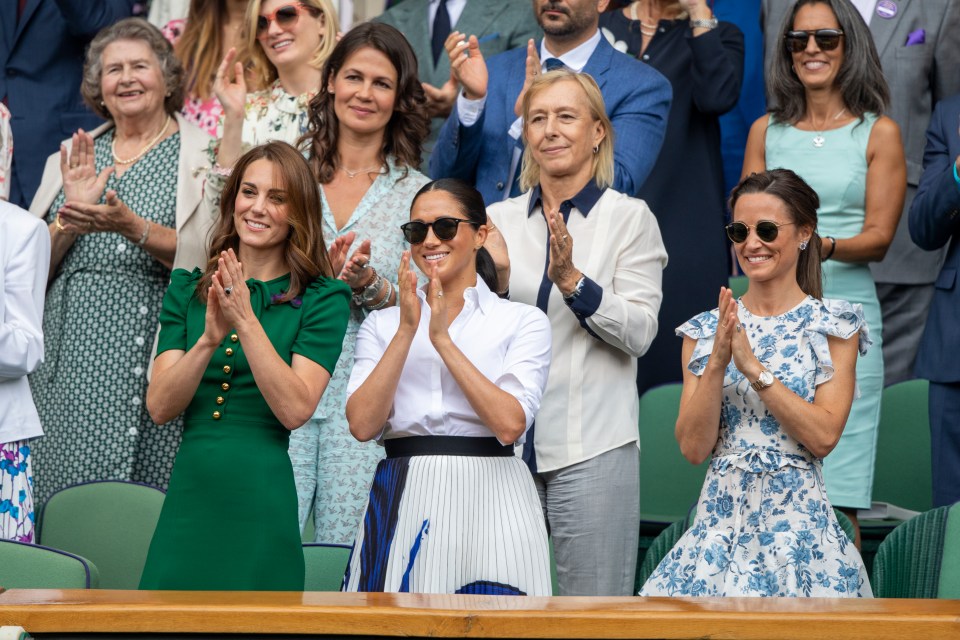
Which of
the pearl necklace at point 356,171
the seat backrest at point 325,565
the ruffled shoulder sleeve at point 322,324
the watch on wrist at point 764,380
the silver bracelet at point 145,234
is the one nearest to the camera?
the ruffled shoulder sleeve at point 322,324

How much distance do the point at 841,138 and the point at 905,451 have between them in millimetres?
1191

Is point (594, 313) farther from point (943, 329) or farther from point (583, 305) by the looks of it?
point (943, 329)

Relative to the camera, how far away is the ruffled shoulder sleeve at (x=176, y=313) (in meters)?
3.45

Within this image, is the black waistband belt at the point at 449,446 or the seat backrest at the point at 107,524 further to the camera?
the seat backrest at the point at 107,524

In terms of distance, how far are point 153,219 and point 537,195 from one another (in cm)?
145

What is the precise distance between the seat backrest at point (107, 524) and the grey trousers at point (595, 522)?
3.67ft

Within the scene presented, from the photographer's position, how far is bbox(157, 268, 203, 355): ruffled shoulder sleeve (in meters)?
3.45

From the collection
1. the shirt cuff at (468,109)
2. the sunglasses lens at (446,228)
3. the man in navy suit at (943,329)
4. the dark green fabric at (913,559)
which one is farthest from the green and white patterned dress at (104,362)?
the man in navy suit at (943,329)

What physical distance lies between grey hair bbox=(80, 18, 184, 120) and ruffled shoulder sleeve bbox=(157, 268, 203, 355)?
70.2 inches

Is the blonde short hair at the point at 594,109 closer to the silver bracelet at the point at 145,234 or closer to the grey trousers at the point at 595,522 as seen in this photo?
the grey trousers at the point at 595,522

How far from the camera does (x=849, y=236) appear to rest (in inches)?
200

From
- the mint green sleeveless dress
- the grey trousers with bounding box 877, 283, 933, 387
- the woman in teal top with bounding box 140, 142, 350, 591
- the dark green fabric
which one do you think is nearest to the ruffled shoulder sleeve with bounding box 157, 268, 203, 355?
the woman in teal top with bounding box 140, 142, 350, 591

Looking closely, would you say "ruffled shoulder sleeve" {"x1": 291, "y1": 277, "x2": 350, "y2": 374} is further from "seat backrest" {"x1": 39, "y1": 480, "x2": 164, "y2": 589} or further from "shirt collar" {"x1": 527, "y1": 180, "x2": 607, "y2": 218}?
"shirt collar" {"x1": 527, "y1": 180, "x2": 607, "y2": 218}

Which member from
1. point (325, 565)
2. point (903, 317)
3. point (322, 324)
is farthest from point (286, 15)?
A: point (903, 317)
